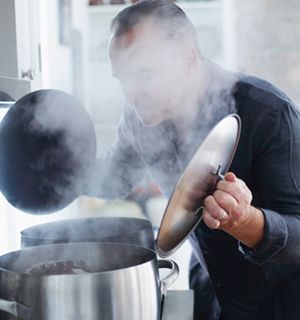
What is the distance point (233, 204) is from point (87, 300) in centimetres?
24

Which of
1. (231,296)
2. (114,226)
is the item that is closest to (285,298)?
(231,296)

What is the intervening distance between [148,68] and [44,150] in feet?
0.79

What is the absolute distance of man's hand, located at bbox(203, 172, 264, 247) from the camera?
73 centimetres

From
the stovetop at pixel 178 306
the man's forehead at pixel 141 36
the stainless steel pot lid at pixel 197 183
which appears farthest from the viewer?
the man's forehead at pixel 141 36

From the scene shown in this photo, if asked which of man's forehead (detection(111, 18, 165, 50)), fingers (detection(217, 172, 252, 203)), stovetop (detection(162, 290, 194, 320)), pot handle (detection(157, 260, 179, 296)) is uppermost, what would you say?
man's forehead (detection(111, 18, 165, 50))

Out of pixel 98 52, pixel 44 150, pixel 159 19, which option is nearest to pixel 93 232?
pixel 44 150

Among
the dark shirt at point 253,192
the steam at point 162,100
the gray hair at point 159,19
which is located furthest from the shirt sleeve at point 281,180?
the gray hair at point 159,19

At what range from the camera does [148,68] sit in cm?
98

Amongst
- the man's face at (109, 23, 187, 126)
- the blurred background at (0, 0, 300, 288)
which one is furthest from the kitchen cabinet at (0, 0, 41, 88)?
the man's face at (109, 23, 187, 126)

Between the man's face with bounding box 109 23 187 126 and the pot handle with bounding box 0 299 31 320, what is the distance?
479mm

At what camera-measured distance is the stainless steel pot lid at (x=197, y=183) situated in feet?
2.38

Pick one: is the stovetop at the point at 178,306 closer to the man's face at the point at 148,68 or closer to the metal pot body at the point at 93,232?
the metal pot body at the point at 93,232

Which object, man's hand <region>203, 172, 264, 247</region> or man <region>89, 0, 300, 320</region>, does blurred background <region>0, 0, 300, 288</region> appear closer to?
man <region>89, 0, 300, 320</region>

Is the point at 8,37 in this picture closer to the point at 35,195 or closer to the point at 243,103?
the point at 35,195
